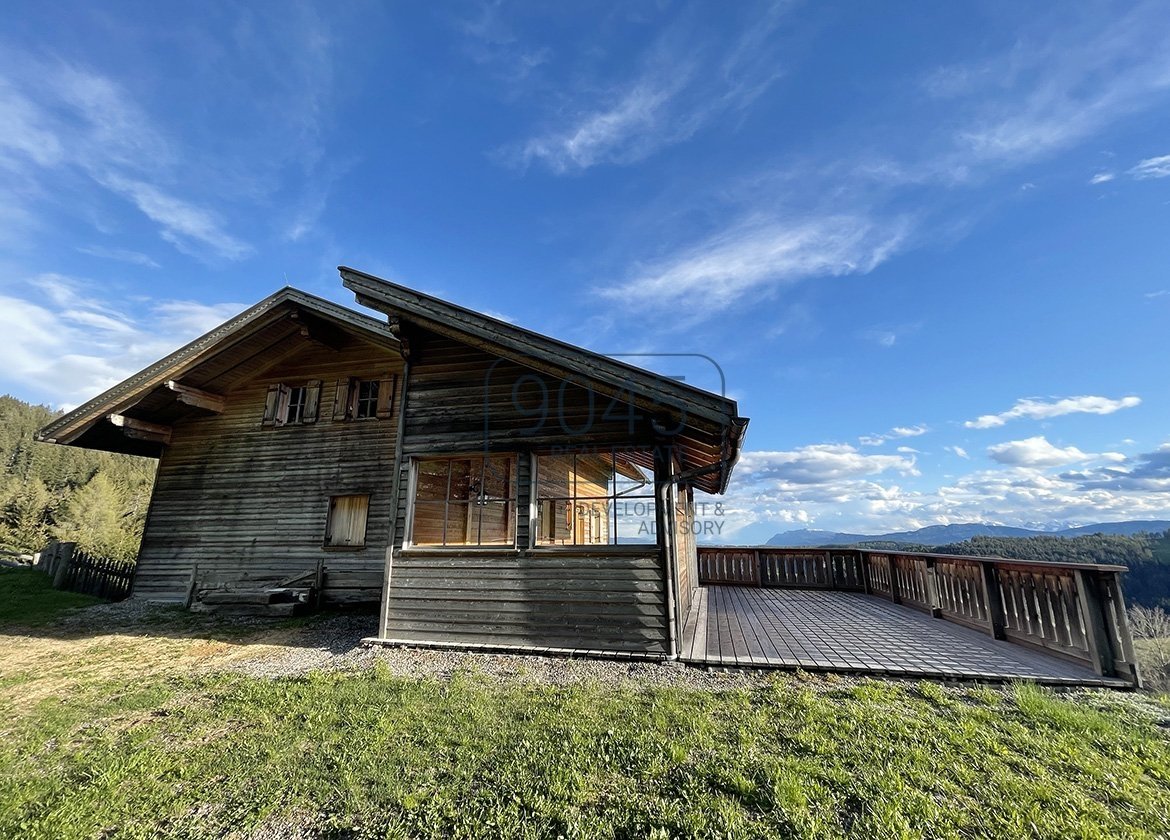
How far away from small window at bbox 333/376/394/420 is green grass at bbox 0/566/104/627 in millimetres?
6939

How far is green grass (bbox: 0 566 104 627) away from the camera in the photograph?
988 cm

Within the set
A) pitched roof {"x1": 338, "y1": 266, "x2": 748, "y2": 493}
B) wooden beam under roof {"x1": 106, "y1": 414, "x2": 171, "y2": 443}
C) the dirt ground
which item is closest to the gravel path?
the dirt ground

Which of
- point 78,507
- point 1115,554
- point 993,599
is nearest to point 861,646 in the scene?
point 993,599

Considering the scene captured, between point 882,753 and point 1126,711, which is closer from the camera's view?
point 882,753

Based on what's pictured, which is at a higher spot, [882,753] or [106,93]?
[106,93]

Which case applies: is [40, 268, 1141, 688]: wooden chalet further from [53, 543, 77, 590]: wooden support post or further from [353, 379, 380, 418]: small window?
[53, 543, 77, 590]: wooden support post

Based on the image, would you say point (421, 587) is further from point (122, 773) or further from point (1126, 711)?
point (1126, 711)

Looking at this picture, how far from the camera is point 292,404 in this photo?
11984 millimetres

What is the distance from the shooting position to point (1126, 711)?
4.12 metres

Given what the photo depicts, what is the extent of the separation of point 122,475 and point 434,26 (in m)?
40.3

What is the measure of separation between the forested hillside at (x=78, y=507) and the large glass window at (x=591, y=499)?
17.4m

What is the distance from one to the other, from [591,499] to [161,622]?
974cm

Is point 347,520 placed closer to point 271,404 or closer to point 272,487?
point 272,487

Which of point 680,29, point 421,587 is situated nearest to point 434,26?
point 680,29
